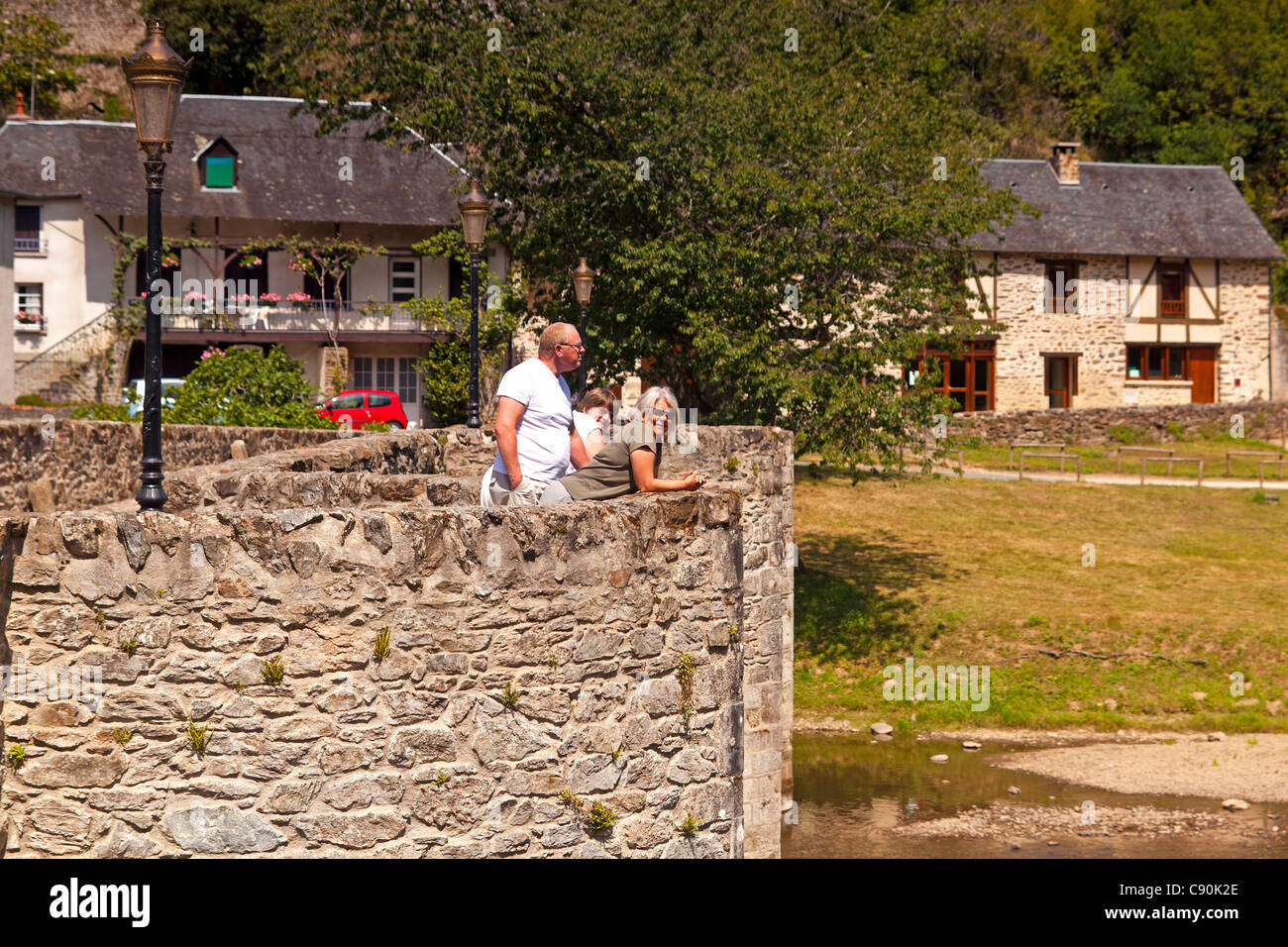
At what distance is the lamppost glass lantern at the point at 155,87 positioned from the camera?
23.2ft

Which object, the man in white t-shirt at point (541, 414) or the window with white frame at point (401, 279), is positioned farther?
the window with white frame at point (401, 279)

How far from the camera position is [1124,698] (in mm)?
19625

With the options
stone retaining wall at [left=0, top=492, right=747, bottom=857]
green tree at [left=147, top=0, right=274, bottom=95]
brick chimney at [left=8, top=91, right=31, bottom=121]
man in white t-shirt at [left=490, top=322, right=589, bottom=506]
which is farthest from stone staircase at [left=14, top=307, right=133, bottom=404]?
stone retaining wall at [left=0, top=492, right=747, bottom=857]

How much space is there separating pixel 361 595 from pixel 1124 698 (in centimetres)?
1643

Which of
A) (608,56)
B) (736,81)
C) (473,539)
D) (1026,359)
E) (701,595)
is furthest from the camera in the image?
(1026,359)

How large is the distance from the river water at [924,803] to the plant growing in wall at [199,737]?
9.85m

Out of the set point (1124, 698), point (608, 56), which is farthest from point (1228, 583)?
point (608, 56)

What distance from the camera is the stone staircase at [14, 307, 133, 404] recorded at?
3744cm

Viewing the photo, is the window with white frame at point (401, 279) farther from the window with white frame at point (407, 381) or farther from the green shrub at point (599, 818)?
the green shrub at point (599, 818)

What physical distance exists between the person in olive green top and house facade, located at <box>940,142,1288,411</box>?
36160 mm

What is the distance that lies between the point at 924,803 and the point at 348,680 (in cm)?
1191

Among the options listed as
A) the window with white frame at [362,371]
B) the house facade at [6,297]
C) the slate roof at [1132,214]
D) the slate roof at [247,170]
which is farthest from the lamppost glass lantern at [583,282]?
the slate roof at [1132,214]

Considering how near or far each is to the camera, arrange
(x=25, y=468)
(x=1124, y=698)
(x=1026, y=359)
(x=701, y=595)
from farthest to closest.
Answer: (x=1026, y=359)
(x=1124, y=698)
(x=25, y=468)
(x=701, y=595)
